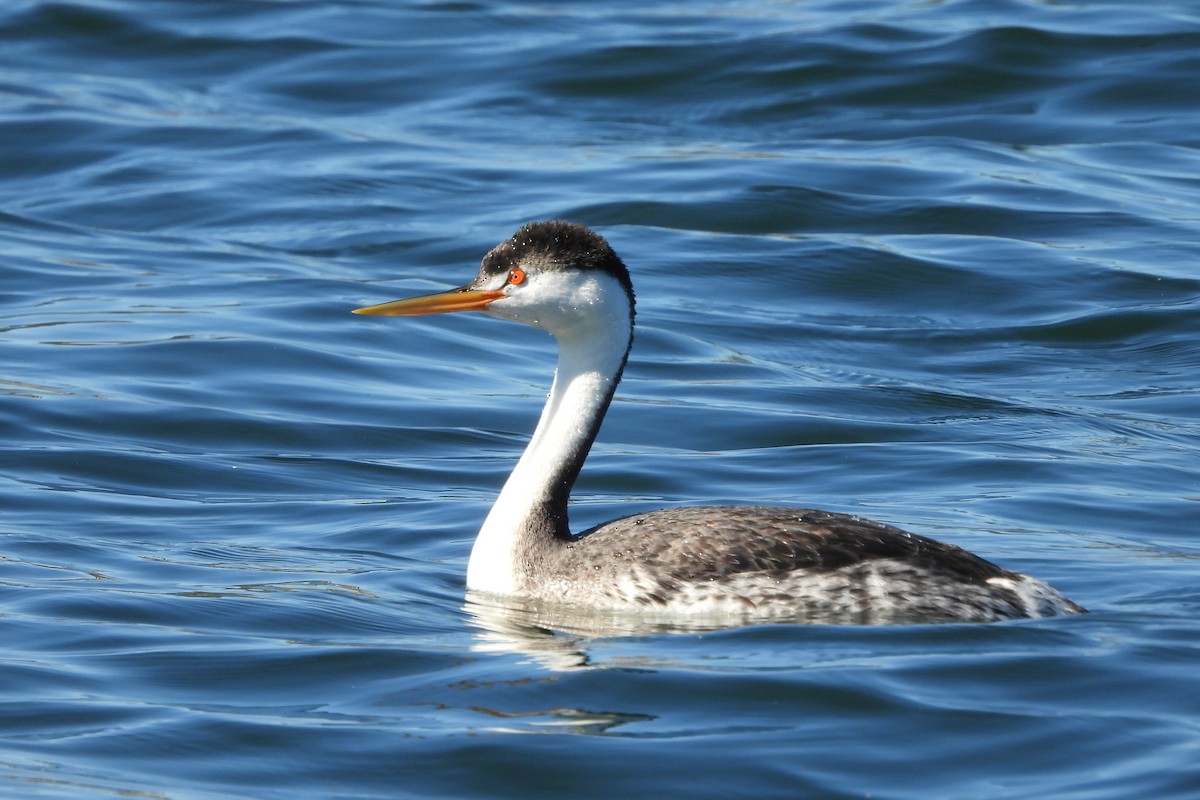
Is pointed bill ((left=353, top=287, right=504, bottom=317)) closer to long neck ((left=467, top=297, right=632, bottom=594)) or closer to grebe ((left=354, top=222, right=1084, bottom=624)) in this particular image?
grebe ((left=354, top=222, right=1084, bottom=624))

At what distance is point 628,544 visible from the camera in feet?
25.7

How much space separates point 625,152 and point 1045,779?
13.6 meters

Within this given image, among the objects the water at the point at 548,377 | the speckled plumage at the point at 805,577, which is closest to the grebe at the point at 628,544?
the speckled plumage at the point at 805,577

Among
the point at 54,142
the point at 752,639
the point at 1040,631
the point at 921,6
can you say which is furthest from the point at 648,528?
the point at 921,6

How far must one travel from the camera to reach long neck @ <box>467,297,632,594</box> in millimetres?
8109

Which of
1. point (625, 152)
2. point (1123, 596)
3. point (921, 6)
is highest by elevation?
point (921, 6)

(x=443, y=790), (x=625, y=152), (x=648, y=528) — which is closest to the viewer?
(x=443, y=790)

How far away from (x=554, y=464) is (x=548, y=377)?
4817 millimetres

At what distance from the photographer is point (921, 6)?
23.2 meters

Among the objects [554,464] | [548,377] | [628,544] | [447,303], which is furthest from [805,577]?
[548,377]

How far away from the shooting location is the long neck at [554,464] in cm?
811

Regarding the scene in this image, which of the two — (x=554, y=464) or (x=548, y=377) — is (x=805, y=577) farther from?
(x=548, y=377)

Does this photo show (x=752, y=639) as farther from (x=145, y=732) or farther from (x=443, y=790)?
(x=145, y=732)

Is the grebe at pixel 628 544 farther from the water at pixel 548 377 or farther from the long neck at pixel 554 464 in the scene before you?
the water at pixel 548 377
